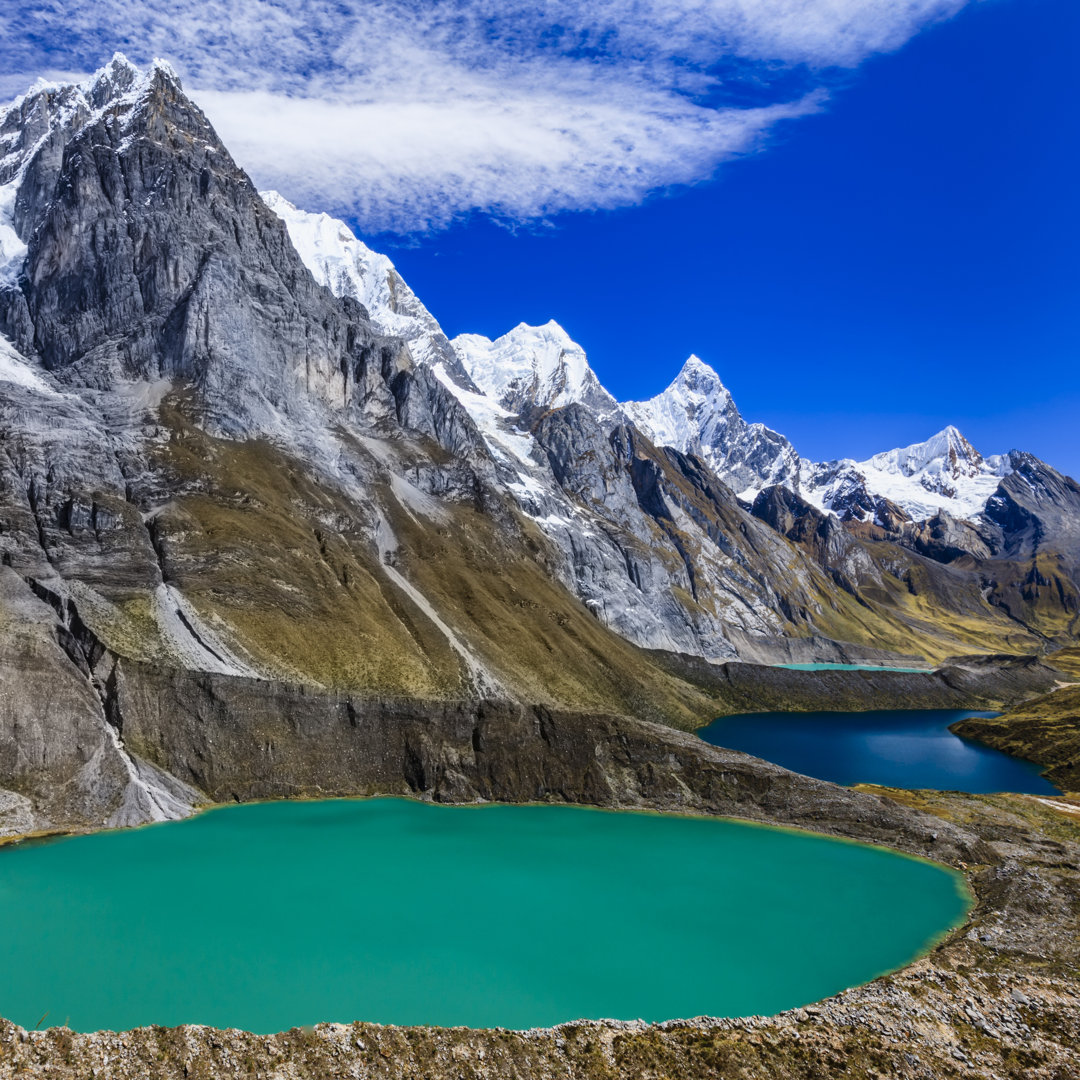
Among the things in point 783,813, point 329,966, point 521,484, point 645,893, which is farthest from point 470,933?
point 521,484

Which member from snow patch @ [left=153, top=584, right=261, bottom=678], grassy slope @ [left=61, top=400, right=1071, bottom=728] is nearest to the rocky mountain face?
snow patch @ [left=153, top=584, right=261, bottom=678]

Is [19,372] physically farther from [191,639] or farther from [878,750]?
[878,750]

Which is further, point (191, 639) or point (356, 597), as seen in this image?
point (356, 597)

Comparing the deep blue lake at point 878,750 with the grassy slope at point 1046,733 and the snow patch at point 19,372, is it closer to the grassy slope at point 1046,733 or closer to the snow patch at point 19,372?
the grassy slope at point 1046,733

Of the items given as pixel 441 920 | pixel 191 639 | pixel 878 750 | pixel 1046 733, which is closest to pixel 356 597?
pixel 191 639

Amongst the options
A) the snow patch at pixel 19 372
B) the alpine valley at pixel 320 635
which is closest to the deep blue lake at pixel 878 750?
the alpine valley at pixel 320 635

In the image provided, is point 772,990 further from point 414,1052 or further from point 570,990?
point 414,1052
